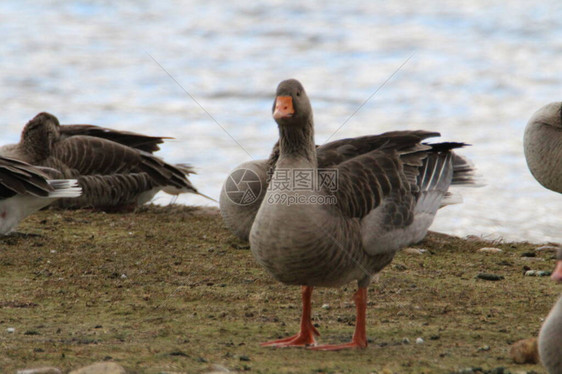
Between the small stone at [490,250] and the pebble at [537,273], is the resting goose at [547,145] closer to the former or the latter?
the small stone at [490,250]

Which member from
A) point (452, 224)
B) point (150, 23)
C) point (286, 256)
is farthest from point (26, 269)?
point (150, 23)

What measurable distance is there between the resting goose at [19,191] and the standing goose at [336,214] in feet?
10.7

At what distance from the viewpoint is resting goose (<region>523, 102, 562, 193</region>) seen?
29.3 feet

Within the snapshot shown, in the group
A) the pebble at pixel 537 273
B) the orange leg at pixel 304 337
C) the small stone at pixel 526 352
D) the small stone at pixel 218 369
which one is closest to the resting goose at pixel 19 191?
the orange leg at pixel 304 337

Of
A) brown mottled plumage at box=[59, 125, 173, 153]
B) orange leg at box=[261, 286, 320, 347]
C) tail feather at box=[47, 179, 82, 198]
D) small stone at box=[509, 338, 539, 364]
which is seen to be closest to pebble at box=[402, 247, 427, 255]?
orange leg at box=[261, 286, 320, 347]

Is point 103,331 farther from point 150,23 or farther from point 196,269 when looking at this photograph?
point 150,23

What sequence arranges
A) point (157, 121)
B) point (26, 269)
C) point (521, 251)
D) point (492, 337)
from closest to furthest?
1. point (492, 337)
2. point (26, 269)
3. point (521, 251)
4. point (157, 121)

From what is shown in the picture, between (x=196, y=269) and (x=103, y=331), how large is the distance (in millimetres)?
1741

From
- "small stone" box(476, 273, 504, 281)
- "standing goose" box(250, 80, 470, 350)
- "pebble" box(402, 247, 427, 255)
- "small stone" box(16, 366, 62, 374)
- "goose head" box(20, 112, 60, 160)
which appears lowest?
"small stone" box(16, 366, 62, 374)

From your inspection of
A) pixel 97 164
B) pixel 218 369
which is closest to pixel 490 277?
pixel 218 369

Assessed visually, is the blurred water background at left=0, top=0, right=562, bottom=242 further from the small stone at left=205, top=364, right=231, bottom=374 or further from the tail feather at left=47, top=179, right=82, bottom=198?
the small stone at left=205, top=364, right=231, bottom=374

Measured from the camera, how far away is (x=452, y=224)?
1042 cm

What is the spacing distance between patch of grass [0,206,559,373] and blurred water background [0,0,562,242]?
2703 mm

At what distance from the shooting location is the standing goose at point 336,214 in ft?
16.5
